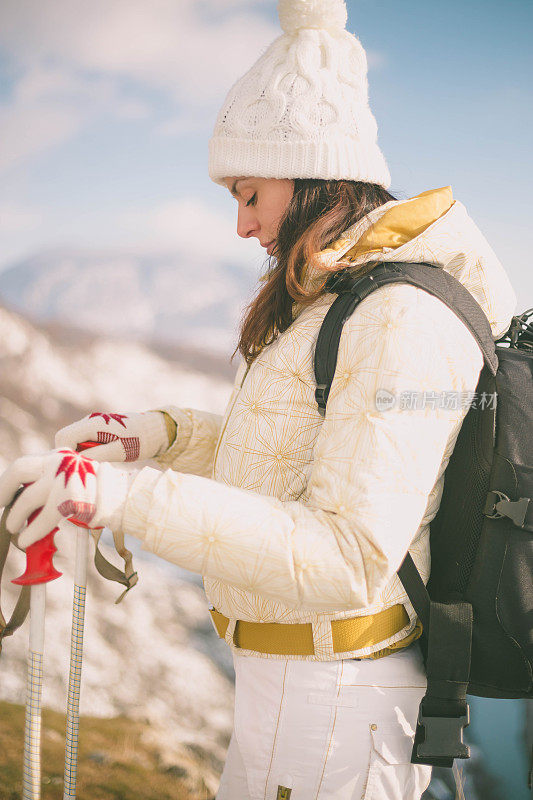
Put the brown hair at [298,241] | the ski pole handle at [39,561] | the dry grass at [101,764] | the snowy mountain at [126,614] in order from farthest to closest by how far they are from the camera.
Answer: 1. the snowy mountain at [126,614]
2. the dry grass at [101,764]
3. the brown hair at [298,241]
4. the ski pole handle at [39,561]

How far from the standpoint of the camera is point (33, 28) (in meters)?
1.74

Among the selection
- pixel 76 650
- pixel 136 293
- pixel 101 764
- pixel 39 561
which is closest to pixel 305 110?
pixel 39 561

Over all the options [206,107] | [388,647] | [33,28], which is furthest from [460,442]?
[33,28]

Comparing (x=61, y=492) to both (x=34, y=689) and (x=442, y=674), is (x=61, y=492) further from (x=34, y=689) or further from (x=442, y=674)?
(x=442, y=674)

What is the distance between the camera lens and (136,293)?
77.5 inches

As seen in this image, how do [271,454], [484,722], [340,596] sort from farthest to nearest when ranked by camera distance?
1. [484,722]
2. [271,454]
3. [340,596]

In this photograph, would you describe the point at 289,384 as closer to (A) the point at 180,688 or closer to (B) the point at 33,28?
(A) the point at 180,688

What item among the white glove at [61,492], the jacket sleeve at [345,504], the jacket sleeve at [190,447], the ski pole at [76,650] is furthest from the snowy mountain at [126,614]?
the jacket sleeve at [345,504]

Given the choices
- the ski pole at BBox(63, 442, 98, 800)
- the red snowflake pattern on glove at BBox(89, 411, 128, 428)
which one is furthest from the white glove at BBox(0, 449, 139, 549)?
the red snowflake pattern on glove at BBox(89, 411, 128, 428)

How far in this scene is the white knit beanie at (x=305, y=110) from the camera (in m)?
0.92

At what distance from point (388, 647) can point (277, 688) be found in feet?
0.53

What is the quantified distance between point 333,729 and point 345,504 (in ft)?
1.15

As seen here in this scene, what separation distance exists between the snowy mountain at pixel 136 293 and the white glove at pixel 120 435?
761 millimetres

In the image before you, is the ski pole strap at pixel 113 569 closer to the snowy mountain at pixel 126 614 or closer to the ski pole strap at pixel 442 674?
the ski pole strap at pixel 442 674
